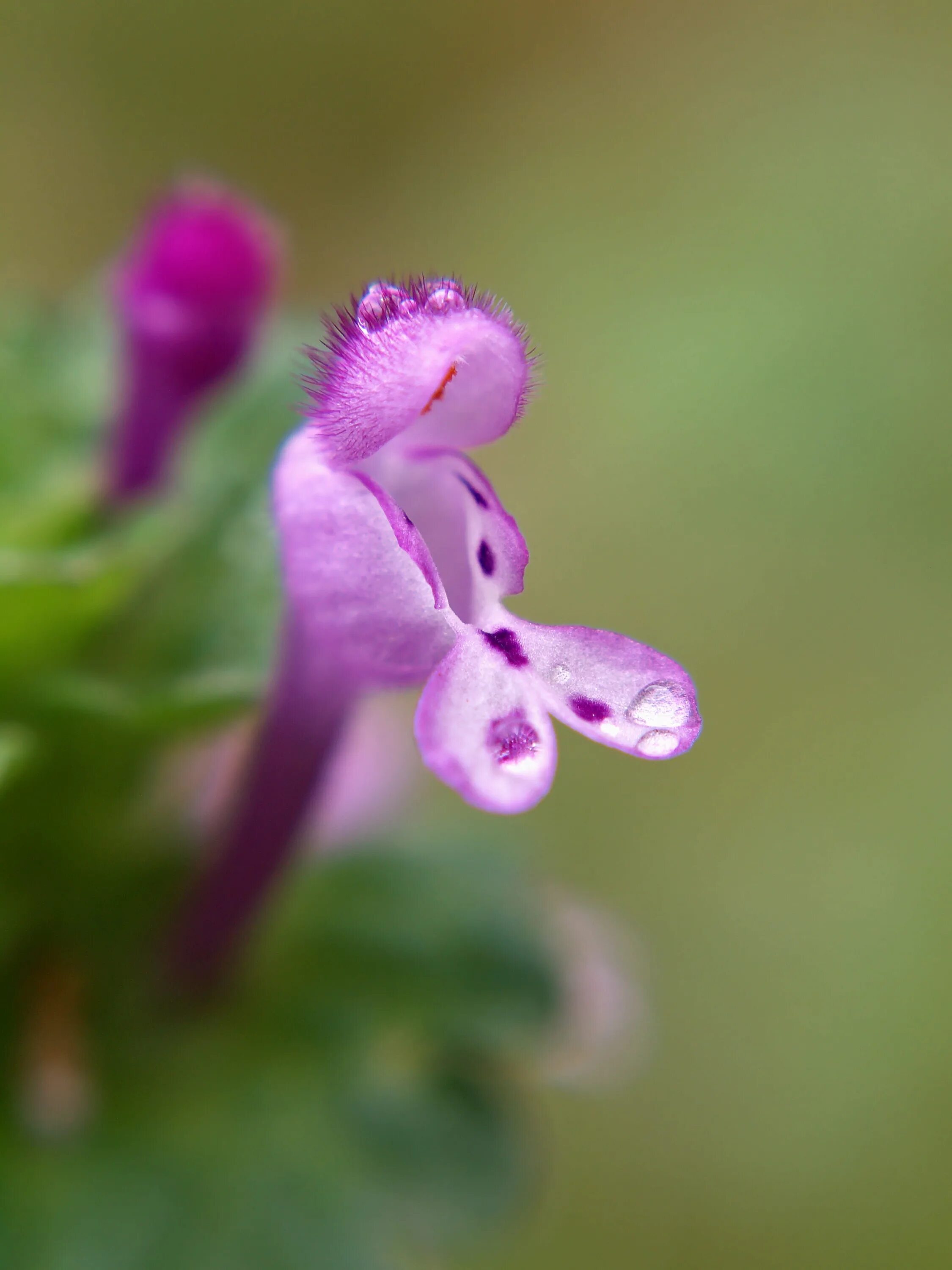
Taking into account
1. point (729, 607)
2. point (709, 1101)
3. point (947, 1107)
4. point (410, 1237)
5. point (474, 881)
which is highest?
point (729, 607)

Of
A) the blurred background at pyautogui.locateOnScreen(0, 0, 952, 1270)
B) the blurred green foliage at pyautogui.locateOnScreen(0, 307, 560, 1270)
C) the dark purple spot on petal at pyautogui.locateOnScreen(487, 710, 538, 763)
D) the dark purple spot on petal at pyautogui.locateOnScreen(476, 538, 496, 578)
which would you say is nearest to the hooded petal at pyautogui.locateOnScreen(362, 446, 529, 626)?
the dark purple spot on petal at pyautogui.locateOnScreen(476, 538, 496, 578)

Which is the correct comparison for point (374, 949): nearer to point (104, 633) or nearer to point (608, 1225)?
point (104, 633)

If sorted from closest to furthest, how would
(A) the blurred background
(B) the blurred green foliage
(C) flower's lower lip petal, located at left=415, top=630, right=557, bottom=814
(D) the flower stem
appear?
(C) flower's lower lip petal, located at left=415, top=630, right=557, bottom=814
(D) the flower stem
(B) the blurred green foliage
(A) the blurred background

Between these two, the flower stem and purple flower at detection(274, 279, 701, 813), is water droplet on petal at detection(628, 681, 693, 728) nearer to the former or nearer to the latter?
purple flower at detection(274, 279, 701, 813)

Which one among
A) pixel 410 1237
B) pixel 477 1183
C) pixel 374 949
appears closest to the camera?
pixel 374 949

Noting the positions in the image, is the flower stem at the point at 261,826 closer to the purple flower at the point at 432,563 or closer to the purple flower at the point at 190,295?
the purple flower at the point at 432,563

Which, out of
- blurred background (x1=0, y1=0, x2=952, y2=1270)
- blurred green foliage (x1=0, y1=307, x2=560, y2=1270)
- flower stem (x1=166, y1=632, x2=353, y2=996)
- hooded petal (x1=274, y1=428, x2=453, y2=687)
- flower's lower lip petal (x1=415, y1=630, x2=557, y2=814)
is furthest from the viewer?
blurred background (x1=0, y1=0, x2=952, y2=1270)

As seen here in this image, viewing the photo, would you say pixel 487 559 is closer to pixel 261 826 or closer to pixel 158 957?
pixel 261 826

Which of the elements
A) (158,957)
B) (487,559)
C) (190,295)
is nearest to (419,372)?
(487,559)

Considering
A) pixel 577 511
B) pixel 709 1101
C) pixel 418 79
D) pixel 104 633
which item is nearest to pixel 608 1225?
pixel 709 1101
